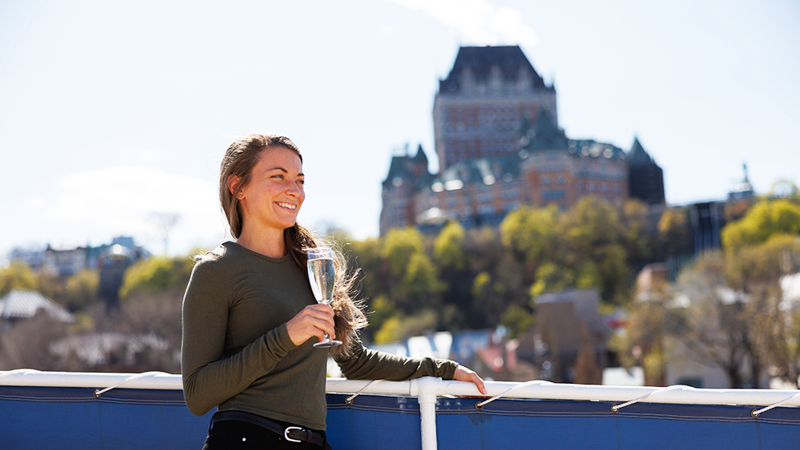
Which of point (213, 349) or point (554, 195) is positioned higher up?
point (554, 195)

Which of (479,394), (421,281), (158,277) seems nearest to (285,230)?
(479,394)

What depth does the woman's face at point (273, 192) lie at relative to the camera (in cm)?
225

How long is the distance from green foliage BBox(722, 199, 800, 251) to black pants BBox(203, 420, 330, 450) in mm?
60474

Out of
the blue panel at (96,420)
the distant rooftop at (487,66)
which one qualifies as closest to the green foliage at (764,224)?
the distant rooftop at (487,66)

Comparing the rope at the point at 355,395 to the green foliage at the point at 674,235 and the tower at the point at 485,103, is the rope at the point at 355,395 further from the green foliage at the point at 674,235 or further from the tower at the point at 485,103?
the tower at the point at 485,103

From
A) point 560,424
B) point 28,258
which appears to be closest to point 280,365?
point 560,424

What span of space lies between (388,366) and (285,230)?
617 mm

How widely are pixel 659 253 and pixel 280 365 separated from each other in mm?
68902

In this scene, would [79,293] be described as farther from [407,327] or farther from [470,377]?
[470,377]

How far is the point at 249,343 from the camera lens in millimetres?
2119

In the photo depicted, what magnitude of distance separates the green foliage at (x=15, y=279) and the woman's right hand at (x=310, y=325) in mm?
70376

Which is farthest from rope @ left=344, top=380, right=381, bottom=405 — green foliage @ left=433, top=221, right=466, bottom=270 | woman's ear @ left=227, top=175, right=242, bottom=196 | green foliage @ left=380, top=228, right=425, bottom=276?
green foliage @ left=380, top=228, right=425, bottom=276

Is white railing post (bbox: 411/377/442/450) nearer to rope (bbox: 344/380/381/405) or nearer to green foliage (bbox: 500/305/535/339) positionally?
rope (bbox: 344/380/381/405)

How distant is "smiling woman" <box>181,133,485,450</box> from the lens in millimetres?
1967
